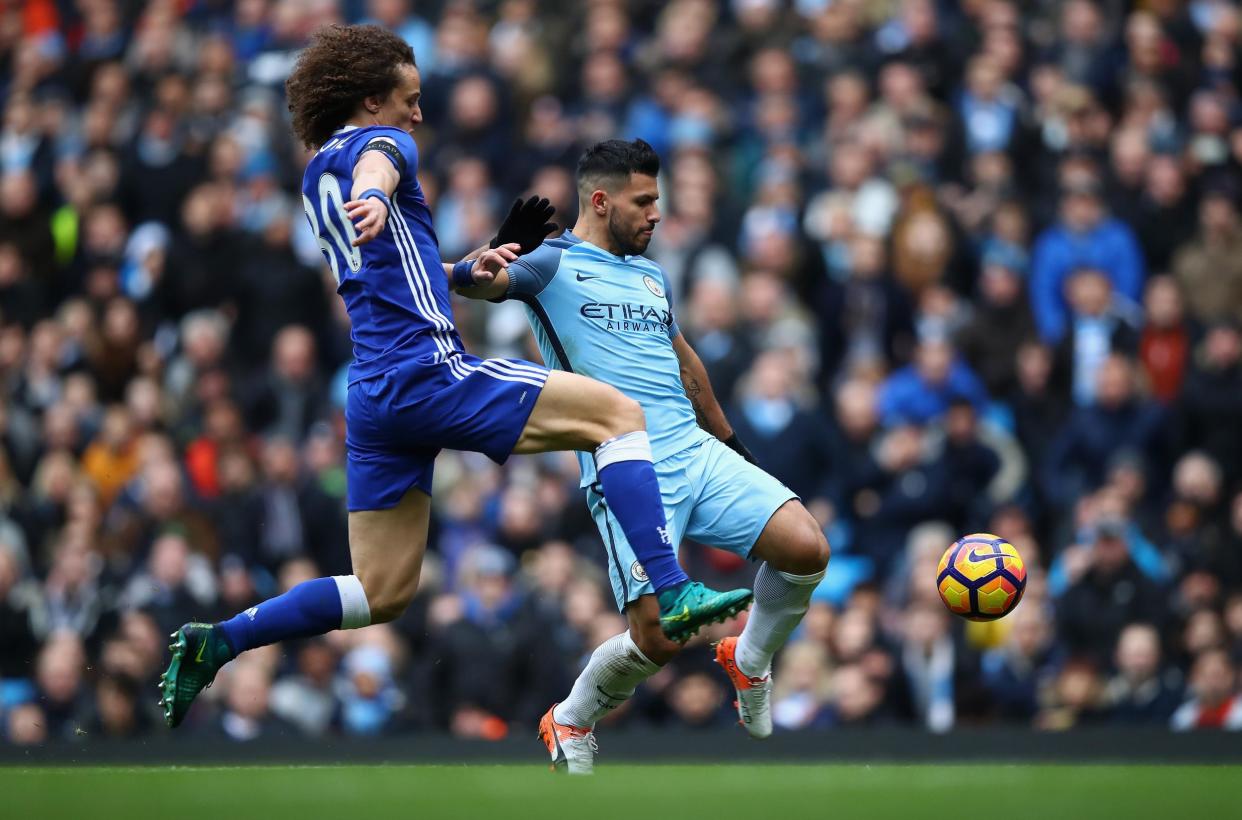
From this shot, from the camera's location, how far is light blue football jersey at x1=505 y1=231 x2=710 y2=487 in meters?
7.65

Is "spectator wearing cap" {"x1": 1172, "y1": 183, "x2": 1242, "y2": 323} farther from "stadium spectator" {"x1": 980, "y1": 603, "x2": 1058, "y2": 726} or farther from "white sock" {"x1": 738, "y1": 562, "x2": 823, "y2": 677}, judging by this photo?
"white sock" {"x1": 738, "y1": 562, "x2": 823, "y2": 677}

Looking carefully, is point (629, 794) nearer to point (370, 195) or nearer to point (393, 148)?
point (370, 195)

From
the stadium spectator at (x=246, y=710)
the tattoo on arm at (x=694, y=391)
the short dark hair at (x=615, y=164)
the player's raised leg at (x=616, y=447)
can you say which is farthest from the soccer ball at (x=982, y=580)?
the stadium spectator at (x=246, y=710)

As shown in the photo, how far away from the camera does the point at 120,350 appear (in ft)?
44.9

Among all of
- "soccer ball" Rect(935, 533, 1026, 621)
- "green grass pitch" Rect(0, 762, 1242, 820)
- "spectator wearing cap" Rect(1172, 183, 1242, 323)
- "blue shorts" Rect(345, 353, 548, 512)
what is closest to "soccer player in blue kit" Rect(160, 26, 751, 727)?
"blue shorts" Rect(345, 353, 548, 512)

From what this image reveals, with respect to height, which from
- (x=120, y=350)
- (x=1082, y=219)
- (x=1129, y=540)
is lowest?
(x=1129, y=540)

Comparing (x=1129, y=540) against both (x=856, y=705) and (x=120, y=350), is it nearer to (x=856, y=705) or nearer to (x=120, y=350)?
(x=856, y=705)

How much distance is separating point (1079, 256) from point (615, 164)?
5.35 meters

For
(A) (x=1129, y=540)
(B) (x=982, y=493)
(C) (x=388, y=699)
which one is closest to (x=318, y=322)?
(C) (x=388, y=699)

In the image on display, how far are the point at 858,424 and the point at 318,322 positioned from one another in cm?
399

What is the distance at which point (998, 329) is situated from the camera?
1210 cm

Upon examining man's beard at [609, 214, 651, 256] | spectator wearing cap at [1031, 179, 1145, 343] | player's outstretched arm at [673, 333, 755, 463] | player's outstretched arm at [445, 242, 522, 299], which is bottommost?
player's outstretched arm at [673, 333, 755, 463]

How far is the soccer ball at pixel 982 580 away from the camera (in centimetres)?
804

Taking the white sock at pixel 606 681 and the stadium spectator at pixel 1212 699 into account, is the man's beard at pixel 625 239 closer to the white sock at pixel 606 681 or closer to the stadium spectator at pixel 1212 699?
the white sock at pixel 606 681
